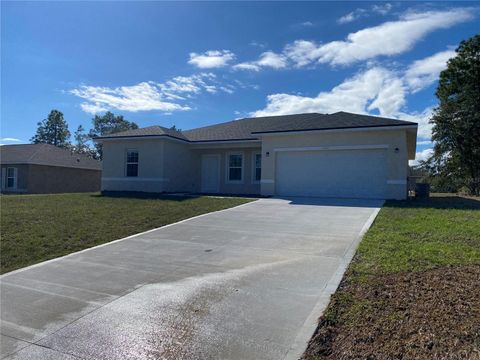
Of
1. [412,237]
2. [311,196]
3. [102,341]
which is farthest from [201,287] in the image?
[311,196]

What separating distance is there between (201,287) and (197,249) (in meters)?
2.25

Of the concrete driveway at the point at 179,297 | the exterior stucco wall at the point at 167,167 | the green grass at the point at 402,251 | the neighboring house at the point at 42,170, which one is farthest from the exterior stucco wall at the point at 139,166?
the green grass at the point at 402,251

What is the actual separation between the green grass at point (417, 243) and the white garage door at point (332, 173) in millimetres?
5539

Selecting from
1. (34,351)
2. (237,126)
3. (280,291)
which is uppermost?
(237,126)

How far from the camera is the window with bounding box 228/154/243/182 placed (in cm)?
2144

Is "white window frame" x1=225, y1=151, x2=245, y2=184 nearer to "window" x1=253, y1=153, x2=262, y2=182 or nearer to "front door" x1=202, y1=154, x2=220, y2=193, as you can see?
"front door" x1=202, y1=154, x2=220, y2=193

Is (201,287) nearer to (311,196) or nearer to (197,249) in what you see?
(197,249)

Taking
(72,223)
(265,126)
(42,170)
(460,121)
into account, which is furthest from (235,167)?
(460,121)

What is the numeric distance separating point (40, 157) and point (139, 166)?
14385mm

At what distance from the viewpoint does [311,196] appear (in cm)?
1725

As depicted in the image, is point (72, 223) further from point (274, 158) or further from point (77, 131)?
point (77, 131)

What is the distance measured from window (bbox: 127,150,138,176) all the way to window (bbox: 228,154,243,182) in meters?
5.37

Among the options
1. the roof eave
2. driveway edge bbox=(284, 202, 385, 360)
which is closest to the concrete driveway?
driveway edge bbox=(284, 202, 385, 360)

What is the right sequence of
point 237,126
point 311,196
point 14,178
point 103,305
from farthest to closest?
point 14,178
point 237,126
point 311,196
point 103,305
